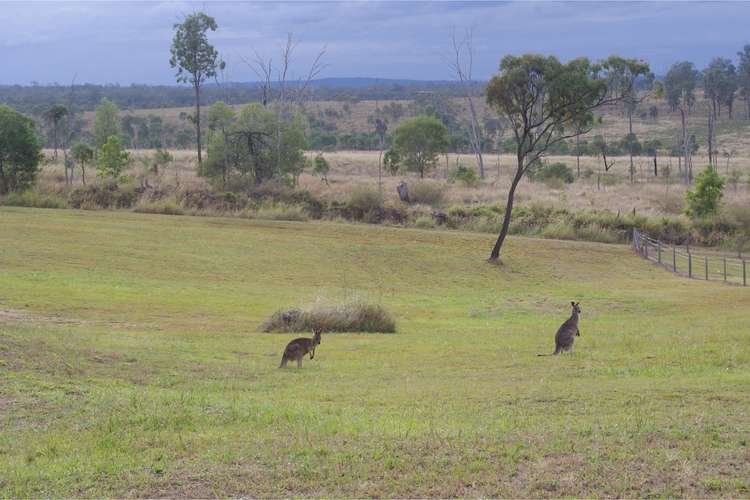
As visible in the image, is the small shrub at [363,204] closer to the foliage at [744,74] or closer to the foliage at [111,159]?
the foliage at [111,159]

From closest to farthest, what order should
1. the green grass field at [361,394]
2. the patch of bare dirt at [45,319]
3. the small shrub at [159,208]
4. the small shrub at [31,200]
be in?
the green grass field at [361,394]
the patch of bare dirt at [45,319]
the small shrub at [31,200]
the small shrub at [159,208]

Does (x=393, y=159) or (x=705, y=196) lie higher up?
(x=393, y=159)

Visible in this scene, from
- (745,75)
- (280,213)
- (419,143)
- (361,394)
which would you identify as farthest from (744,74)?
(361,394)

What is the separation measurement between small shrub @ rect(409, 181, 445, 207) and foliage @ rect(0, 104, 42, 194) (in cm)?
2427

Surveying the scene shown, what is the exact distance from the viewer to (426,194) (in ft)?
205

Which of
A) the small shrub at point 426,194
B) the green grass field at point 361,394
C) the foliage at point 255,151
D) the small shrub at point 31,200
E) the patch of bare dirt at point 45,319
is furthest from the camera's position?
the foliage at point 255,151

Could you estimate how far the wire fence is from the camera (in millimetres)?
40281

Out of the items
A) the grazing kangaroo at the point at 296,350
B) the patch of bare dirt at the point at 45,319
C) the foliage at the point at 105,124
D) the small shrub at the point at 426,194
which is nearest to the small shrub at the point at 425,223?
the small shrub at the point at 426,194

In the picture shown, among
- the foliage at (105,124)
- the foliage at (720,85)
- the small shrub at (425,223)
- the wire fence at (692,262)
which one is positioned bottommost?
the wire fence at (692,262)

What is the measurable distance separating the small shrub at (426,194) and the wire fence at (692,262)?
15.3m

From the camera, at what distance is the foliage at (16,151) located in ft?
176

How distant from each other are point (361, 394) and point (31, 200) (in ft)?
147

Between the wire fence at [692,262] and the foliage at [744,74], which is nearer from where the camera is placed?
the wire fence at [692,262]

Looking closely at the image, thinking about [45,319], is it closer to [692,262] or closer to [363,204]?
[692,262]
